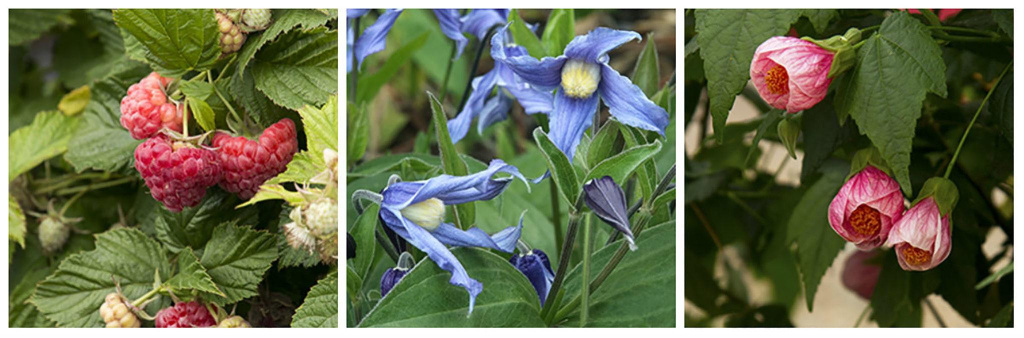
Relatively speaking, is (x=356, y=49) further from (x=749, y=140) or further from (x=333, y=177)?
(x=749, y=140)

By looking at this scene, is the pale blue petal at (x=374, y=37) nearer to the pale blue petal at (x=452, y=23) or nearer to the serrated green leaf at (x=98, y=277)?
the pale blue petal at (x=452, y=23)

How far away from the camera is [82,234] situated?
764 mm

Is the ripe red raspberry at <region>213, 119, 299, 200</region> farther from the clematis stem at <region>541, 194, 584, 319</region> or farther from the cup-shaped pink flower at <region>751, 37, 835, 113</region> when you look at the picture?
the cup-shaped pink flower at <region>751, 37, 835, 113</region>

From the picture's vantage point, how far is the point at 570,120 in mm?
626

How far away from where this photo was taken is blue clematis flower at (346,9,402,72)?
67 cm

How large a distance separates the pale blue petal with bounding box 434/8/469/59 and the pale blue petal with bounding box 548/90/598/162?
0.35ft

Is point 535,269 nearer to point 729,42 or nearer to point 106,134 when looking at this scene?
point 729,42

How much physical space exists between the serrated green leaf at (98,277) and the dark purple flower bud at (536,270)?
0.27 metres

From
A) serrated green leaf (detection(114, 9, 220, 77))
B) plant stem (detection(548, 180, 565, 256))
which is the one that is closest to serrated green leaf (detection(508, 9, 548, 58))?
plant stem (detection(548, 180, 565, 256))

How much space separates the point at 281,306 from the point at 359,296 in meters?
0.08

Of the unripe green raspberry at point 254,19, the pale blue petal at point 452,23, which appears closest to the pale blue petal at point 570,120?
the pale blue petal at point 452,23

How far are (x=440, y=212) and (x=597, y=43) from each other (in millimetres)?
154

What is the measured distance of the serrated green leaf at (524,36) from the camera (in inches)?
25.5
